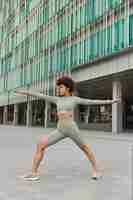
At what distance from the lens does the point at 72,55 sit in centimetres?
3997

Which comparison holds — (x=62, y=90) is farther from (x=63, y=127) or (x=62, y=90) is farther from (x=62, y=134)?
(x=62, y=134)

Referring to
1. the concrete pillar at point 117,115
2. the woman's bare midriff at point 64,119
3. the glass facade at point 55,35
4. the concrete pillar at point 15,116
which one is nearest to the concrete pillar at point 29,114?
the glass facade at point 55,35

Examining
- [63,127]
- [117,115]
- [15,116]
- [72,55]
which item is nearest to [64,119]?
[63,127]

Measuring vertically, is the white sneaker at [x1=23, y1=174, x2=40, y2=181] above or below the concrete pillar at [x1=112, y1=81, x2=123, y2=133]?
below

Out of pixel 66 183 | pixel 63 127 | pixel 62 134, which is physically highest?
pixel 63 127

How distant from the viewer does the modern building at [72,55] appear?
31.9 m

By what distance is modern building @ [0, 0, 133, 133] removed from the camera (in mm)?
31859

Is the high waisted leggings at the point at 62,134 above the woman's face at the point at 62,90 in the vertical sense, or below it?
below

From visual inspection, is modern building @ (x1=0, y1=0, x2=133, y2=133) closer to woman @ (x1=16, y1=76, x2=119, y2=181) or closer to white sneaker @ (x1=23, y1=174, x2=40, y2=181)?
woman @ (x1=16, y1=76, x2=119, y2=181)

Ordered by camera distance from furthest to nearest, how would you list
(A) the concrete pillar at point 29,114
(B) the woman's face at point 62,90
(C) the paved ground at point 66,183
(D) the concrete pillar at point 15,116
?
(D) the concrete pillar at point 15,116 → (A) the concrete pillar at point 29,114 → (B) the woman's face at point 62,90 → (C) the paved ground at point 66,183

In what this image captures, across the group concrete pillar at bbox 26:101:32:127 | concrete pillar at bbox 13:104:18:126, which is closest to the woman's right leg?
concrete pillar at bbox 26:101:32:127

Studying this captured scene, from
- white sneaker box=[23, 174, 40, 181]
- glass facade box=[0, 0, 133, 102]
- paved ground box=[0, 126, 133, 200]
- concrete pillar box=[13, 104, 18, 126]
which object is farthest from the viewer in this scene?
concrete pillar box=[13, 104, 18, 126]

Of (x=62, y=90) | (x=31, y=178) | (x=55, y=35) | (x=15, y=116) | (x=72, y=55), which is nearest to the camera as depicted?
(x=31, y=178)

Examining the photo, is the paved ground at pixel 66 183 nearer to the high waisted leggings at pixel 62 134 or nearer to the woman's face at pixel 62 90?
the high waisted leggings at pixel 62 134
